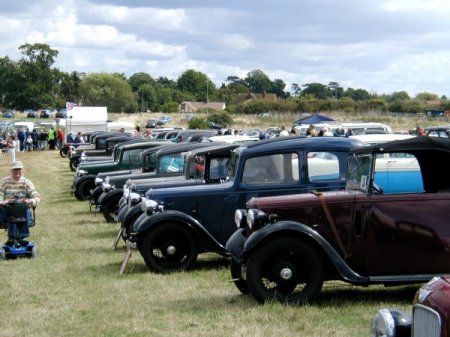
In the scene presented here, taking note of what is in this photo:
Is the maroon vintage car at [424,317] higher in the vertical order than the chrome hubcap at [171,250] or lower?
higher

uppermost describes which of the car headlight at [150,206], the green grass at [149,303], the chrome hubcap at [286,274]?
the car headlight at [150,206]

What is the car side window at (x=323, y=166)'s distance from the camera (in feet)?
35.1

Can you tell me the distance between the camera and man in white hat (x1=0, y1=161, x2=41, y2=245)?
1298 centimetres

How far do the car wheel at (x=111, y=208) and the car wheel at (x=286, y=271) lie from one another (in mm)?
9386

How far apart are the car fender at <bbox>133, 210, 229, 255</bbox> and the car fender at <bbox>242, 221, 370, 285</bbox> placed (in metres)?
2.86

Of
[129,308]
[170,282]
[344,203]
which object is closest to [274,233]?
[344,203]

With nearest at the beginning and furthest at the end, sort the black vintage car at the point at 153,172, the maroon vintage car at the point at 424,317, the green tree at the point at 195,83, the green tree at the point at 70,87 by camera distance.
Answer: the maroon vintage car at the point at 424,317 → the black vintage car at the point at 153,172 → the green tree at the point at 70,87 → the green tree at the point at 195,83

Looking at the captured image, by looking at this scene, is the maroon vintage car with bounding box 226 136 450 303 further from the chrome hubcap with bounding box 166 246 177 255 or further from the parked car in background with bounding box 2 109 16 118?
the parked car in background with bounding box 2 109 16 118

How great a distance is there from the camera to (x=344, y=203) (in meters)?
8.44

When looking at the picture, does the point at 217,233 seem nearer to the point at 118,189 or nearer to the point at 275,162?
the point at 275,162

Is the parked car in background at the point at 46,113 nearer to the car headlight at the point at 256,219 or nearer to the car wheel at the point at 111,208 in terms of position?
the car wheel at the point at 111,208

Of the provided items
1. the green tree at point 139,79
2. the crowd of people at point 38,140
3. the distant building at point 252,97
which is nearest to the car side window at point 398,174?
the crowd of people at point 38,140

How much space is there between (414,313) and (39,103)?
121 meters

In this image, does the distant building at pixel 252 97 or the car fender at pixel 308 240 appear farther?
the distant building at pixel 252 97
